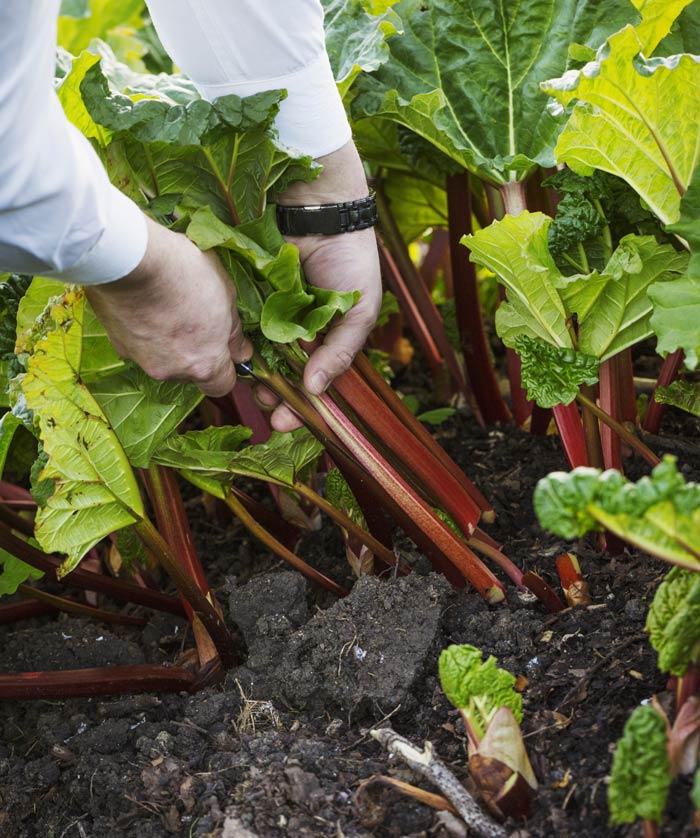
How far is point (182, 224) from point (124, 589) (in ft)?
2.64

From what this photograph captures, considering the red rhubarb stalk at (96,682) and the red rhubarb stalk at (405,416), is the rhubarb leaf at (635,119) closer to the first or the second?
the red rhubarb stalk at (405,416)

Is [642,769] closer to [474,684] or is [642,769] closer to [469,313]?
[474,684]

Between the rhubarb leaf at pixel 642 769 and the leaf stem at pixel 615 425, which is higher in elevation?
the rhubarb leaf at pixel 642 769

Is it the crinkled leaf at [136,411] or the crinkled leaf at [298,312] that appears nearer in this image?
the crinkled leaf at [298,312]

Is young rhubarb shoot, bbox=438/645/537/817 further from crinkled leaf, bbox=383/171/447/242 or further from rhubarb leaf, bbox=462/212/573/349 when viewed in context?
crinkled leaf, bbox=383/171/447/242

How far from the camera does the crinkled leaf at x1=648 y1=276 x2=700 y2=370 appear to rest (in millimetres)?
1384

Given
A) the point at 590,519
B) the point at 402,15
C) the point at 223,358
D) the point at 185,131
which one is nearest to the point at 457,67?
the point at 402,15

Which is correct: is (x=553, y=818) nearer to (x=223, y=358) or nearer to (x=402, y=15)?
(x=223, y=358)

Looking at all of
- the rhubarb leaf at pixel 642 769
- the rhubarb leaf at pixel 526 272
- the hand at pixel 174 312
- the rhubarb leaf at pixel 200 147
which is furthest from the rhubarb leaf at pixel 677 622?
the rhubarb leaf at pixel 200 147

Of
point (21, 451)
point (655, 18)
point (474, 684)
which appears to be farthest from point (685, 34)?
point (21, 451)

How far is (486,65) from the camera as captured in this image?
192 cm

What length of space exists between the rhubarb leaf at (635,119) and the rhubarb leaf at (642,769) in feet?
2.93

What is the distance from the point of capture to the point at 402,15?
1.90m

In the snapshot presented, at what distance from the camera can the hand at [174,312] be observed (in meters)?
1.43
